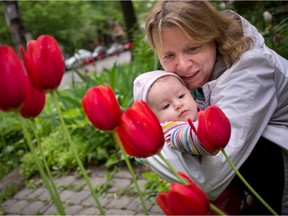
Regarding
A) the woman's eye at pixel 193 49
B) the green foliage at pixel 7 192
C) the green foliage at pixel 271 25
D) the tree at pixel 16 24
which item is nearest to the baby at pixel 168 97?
the woman's eye at pixel 193 49

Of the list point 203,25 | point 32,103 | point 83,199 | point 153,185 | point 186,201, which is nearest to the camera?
point 186,201

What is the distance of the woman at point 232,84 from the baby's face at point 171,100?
9 cm

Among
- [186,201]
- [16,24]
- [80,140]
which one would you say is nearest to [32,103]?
[186,201]

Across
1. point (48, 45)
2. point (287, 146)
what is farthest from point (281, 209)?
point (48, 45)

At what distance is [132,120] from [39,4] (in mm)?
19039

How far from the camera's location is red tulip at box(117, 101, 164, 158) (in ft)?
2.19

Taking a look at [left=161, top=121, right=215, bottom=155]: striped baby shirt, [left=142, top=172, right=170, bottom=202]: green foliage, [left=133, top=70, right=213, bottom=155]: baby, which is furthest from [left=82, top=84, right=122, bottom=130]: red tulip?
[left=142, top=172, right=170, bottom=202]: green foliage

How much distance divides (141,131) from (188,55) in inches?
45.5

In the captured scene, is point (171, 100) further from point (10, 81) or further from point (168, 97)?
point (10, 81)

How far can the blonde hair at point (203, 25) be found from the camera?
1.69 meters

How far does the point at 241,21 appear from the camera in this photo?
1.84m

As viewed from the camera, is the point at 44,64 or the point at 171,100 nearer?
the point at 44,64

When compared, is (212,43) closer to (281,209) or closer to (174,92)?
(174,92)

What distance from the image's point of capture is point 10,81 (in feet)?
1.96
